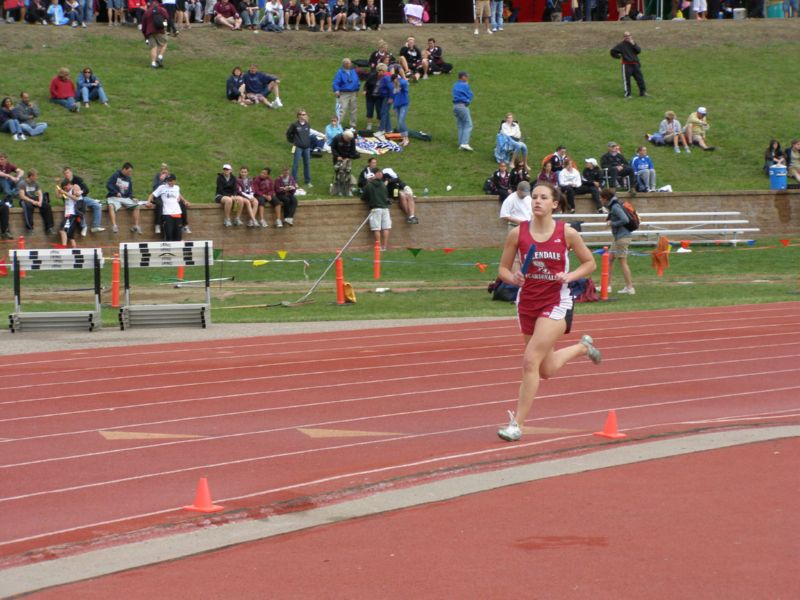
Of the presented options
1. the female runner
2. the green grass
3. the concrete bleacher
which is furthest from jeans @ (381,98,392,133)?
the female runner

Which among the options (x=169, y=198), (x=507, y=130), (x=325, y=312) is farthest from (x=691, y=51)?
(x=325, y=312)

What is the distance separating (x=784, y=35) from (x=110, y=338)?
109 feet

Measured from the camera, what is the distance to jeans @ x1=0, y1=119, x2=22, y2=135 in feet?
99.3

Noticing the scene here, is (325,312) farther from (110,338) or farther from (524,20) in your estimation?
(524,20)

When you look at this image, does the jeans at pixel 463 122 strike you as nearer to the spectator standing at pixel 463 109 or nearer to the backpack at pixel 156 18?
the spectator standing at pixel 463 109

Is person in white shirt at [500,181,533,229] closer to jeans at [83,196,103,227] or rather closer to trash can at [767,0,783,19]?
jeans at [83,196,103,227]

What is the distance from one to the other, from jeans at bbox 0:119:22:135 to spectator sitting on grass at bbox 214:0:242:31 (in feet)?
33.9

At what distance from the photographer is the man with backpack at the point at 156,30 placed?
35.4m

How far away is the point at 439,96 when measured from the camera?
3675cm

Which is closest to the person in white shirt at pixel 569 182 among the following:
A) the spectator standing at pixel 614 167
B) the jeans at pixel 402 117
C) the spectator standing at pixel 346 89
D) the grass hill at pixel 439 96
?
the spectator standing at pixel 614 167

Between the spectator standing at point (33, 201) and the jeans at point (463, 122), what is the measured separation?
419 inches

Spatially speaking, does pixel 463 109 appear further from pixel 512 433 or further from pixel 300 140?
pixel 512 433

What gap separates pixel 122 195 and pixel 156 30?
9617 mm

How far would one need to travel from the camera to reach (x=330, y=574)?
20.3 feet
